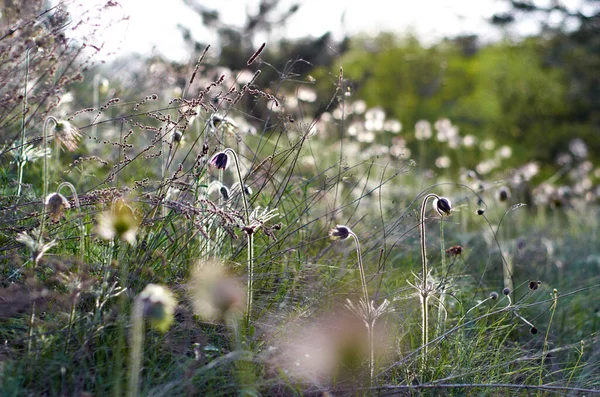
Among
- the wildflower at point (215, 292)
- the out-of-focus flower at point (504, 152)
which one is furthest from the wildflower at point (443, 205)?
the out-of-focus flower at point (504, 152)

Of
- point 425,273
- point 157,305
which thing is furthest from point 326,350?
point 157,305

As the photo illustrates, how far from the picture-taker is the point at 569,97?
1520cm

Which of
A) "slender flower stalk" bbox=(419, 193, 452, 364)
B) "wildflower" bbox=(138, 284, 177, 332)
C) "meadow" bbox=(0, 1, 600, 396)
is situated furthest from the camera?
"slender flower stalk" bbox=(419, 193, 452, 364)

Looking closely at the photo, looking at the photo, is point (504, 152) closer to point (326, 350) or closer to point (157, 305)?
point (326, 350)

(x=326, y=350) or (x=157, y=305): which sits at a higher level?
(x=157, y=305)

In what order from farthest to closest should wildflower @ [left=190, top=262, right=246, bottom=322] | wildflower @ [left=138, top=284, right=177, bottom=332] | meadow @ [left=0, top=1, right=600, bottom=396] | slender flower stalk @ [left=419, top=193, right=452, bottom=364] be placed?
slender flower stalk @ [left=419, top=193, right=452, bottom=364] → meadow @ [left=0, top=1, right=600, bottom=396] → wildflower @ [left=190, top=262, right=246, bottom=322] → wildflower @ [left=138, top=284, right=177, bottom=332]

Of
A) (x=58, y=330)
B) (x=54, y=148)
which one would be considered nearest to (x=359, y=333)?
(x=58, y=330)

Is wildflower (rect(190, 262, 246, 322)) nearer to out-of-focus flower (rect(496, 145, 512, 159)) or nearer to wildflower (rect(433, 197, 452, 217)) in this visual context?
wildflower (rect(433, 197, 452, 217))

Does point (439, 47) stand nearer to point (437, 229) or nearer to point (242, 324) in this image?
point (437, 229)

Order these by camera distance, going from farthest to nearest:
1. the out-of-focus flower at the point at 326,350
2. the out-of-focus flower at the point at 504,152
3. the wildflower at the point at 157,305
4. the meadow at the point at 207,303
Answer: the out-of-focus flower at the point at 504,152
the out-of-focus flower at the point at 326,350
the meadow at the point at 207,303
the wildflower at the point at 157,305

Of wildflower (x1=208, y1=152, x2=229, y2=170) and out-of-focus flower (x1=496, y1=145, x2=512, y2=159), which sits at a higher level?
wildflower (x1=208, y1=152, x2=229, y2=170)

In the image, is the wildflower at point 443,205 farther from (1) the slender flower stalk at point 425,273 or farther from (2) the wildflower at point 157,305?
(2) the wildflower at point 157,305

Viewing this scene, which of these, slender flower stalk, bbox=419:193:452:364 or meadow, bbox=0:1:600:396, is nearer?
meadow, bbox=0:1:600:396

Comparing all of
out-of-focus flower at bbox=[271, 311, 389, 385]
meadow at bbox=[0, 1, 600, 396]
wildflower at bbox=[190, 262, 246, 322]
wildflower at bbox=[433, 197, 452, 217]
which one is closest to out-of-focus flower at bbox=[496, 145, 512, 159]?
meadow at bbox=[0, 1, 600, 396]
